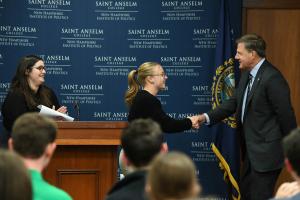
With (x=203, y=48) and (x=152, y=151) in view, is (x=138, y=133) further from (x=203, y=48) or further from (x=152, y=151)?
(x=203, y=48)

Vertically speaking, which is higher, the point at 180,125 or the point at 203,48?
the point at 203,48

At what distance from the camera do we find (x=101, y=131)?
16.6ft

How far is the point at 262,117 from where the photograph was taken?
5.63 meters

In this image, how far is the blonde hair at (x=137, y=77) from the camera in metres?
5.70

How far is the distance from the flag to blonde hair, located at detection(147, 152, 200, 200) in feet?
15.3

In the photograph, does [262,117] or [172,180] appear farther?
[262,117]

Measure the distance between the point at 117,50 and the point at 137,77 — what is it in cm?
155

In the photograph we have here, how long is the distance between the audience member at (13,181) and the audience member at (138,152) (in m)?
0.65

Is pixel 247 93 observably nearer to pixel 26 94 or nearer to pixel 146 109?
pixel 146 109

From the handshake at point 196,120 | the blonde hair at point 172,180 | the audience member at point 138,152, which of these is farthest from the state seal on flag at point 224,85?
the blonde hair at point 172,180

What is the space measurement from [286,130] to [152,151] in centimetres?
298

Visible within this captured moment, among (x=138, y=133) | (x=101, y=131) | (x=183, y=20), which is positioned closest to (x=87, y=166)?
(x=101, y=131)

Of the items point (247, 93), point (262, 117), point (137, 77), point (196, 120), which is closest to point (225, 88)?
point (196, 120)

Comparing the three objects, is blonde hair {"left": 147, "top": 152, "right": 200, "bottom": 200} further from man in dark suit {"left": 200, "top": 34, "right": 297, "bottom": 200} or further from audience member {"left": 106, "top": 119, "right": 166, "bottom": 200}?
man in dark suit {"left": 200, "top": 34, "right": 297, "bottom": 200}
